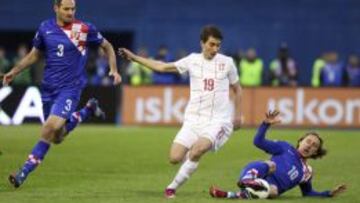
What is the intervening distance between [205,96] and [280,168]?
1.29m

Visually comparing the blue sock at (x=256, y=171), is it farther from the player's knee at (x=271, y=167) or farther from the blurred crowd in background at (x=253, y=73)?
the blurred crowd in background at (x=253, y=73)

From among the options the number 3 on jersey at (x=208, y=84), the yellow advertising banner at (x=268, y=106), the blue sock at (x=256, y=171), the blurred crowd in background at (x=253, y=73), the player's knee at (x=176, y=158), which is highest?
the number 3 on jersey at (x=208, y=84)

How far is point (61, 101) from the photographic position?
13.2m

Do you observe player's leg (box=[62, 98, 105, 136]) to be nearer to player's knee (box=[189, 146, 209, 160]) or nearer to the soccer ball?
player's knee (box=[189, 146, 209, 160])

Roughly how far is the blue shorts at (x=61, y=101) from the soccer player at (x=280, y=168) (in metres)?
2.16

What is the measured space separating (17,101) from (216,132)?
50.3ft

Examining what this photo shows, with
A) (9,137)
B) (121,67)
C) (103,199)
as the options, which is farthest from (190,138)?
(121,67)

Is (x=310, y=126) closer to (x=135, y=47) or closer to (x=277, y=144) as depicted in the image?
(x=135, y=47)

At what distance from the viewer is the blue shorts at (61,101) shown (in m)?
13.1

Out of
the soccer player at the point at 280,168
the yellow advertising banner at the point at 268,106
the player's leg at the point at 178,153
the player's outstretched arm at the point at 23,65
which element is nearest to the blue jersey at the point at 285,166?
the soccer player at the point at 280,168

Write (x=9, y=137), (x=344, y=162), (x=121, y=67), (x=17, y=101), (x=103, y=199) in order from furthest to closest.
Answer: (x=121, y=67) → (x=17, y=101) → (x=9, y=137) → (x=344, y=162) → (x=103, y=199)

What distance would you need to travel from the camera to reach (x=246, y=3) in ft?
125

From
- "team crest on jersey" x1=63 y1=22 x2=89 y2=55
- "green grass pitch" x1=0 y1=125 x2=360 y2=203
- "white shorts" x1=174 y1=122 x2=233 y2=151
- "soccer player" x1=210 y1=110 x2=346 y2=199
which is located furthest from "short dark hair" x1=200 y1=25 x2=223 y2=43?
"green grass pitch" x1=0 y1=125 x2=360 y2=203

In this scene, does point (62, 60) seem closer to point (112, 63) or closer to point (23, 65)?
point (23, 65)
